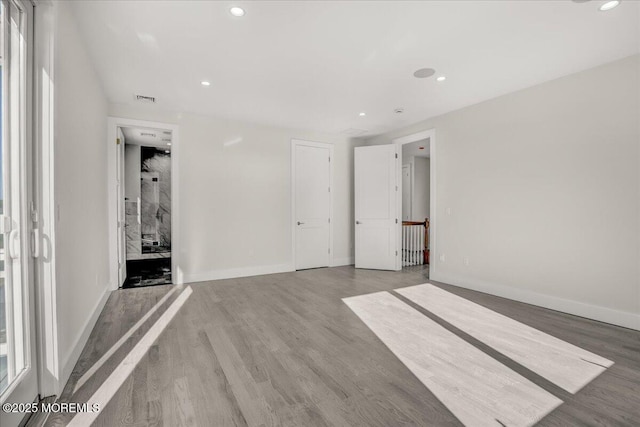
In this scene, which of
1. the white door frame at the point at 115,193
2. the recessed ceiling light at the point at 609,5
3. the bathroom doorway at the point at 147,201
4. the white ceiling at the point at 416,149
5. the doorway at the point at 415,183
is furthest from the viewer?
the doorway at the point at 415,183

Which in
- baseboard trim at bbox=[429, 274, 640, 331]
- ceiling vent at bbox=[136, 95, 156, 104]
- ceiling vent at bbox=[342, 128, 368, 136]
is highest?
ceiling vent at bbox=[342, 128, 368, 136]

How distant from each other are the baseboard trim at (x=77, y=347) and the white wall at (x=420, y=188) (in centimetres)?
762

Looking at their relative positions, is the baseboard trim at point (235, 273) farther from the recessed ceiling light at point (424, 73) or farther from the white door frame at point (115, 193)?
the recessed ceiling light at point (424, 73)

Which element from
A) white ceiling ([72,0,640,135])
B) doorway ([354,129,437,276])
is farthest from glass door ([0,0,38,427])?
doorway ([354,129,437,276])

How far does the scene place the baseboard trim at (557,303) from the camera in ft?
9.78

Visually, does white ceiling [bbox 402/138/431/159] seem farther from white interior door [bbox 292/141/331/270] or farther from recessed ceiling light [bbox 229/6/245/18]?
recessed ceiling light [bbox 229/6/245/18]

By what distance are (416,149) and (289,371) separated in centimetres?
683

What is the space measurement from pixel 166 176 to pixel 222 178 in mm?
3729

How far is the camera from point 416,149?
25.5 ft

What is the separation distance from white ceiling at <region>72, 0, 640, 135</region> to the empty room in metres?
0.03

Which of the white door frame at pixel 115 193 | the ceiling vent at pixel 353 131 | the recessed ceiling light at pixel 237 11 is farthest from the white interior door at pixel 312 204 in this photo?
the recessed ceiling light at pixel 237 11

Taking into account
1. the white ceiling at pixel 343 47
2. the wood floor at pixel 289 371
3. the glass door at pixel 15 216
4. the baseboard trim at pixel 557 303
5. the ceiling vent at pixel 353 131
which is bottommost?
the wood floor at pixel 289 371

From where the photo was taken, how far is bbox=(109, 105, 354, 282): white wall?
4.73m

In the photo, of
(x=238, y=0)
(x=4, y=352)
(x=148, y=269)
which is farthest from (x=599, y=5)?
(x=148, y=269)
